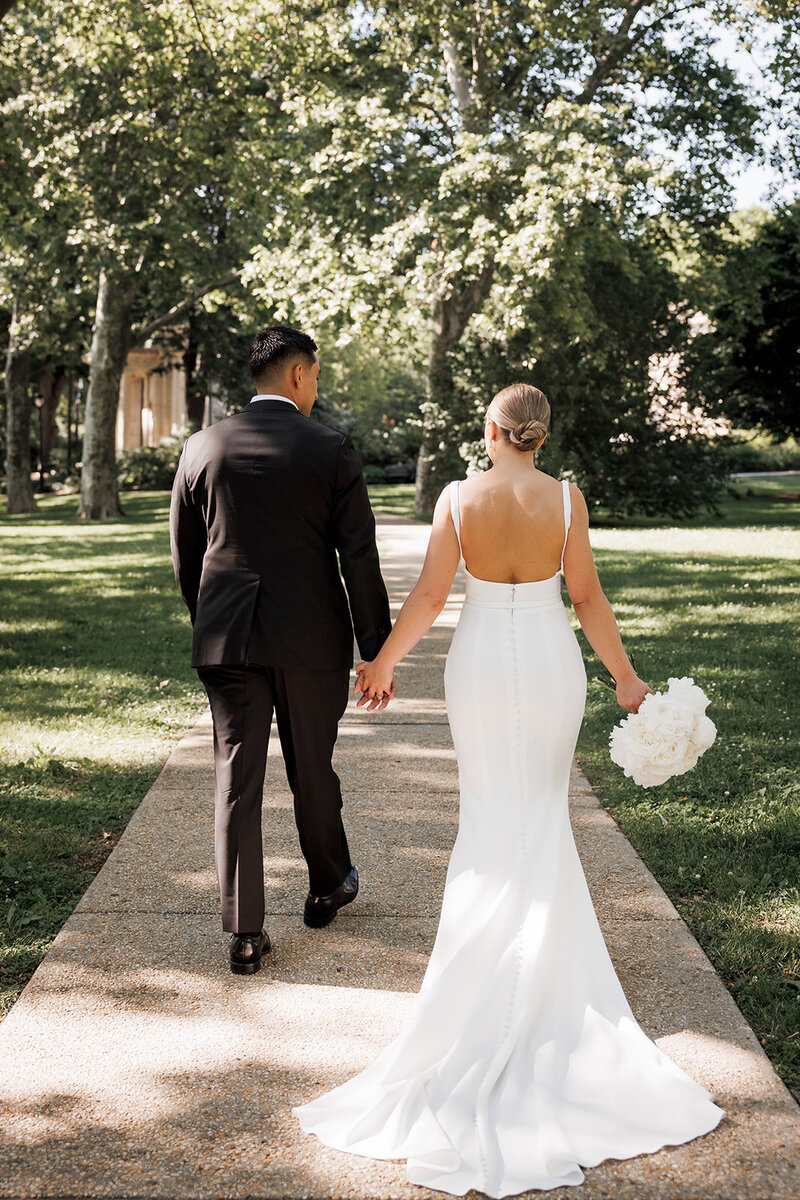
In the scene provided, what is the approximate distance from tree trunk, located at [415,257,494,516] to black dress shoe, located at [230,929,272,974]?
20718 mm

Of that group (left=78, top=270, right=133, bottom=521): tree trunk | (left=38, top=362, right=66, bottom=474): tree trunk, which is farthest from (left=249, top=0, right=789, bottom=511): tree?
(left=38, top=362, right=66, bottom=474): tree trunk

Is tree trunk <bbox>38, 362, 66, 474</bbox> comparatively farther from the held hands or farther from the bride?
the bride

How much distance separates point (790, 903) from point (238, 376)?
105ft

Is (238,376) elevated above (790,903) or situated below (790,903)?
above

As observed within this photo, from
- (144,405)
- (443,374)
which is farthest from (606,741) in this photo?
(144,405)

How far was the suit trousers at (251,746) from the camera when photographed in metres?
3.84

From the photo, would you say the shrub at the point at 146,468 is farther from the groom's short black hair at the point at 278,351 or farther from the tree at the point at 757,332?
the groom's short black hair at the point at 278,351

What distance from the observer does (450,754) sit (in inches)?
270

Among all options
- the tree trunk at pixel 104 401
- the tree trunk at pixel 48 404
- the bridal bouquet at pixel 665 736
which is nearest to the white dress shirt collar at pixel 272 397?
the bridal bouquet at pixel 665 736

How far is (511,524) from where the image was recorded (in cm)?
330

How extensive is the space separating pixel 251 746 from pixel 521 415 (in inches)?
57.5

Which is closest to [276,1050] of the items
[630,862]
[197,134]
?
[630,862]

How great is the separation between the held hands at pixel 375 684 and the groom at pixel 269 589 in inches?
1.1

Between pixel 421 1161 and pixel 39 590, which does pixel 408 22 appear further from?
pixel 421 1161
